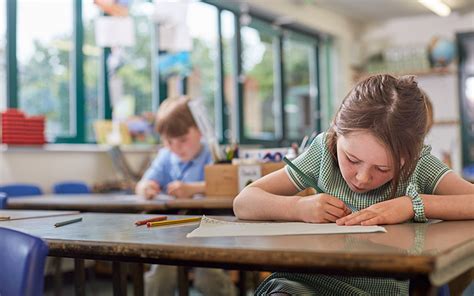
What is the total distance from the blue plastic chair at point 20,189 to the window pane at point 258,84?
129 inches

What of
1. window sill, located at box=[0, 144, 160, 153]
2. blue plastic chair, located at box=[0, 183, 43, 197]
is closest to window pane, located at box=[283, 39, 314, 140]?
window sill, located at box=[0, 144, 160, 153]

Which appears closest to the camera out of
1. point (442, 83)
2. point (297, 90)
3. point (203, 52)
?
point (203, 52)

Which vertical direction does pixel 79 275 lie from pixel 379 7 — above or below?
below

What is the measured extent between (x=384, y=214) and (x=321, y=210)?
134 mm

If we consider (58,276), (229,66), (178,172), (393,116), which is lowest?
(58,276)

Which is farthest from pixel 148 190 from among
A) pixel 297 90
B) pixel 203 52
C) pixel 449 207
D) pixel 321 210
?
pixel 297 90

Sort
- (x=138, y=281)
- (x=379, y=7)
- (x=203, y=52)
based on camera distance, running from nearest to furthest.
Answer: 1. (x=138, y=281)
2. (x=203, y=52)
3. (x=379, y=7)

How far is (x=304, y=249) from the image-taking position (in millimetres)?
1012

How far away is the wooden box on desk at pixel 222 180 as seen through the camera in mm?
2773

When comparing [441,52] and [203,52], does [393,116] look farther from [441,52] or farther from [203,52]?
[441,52]

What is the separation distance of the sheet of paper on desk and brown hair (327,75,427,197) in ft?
0.74

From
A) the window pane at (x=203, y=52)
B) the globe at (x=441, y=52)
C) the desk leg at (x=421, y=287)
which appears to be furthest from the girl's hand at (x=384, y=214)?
the globe at (x=441, y=52)

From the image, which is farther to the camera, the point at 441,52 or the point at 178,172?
the point at 441,52

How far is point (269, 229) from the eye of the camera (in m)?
1.29
